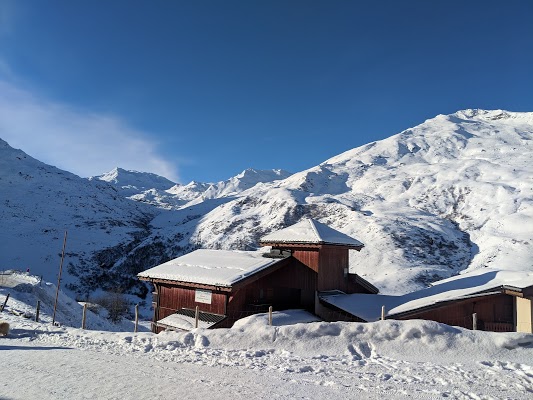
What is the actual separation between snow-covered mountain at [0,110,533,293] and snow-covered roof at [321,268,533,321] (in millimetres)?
18631

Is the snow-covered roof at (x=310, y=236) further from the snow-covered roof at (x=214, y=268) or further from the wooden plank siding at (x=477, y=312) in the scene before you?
the wooden plank siding at (x=477, y=312)

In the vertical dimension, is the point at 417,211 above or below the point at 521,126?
below

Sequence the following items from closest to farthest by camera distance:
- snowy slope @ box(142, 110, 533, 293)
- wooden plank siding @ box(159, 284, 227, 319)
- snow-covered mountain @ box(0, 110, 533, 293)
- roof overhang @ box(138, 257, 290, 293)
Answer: roof overhang @ box(138, 257, 290, 293) → wooden plank siding @ box(159, 284, 227, 319) → snowy slope @ box(142, 110, 533, 293) → snow-covered mountain @ box(0, 110, 533, 293)

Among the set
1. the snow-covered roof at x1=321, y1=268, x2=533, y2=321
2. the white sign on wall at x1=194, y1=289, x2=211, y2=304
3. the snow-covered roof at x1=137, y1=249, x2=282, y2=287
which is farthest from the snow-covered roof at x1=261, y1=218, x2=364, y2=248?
the white sign on wall at x1=194, y1=289, x2=211, y2=304

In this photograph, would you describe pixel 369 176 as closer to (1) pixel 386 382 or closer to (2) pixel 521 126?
(2) pixel 521 126

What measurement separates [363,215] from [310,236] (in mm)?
45789

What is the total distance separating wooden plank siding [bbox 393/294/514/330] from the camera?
63.5 ft

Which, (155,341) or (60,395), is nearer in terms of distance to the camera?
(60,395)

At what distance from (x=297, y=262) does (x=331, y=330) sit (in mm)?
11708

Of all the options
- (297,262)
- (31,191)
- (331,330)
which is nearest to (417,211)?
(297,262)

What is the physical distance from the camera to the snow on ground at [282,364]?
848 cm

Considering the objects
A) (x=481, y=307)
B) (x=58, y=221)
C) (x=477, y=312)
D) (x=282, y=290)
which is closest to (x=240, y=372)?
(x=282, y=290)

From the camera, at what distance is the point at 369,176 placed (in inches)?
4090

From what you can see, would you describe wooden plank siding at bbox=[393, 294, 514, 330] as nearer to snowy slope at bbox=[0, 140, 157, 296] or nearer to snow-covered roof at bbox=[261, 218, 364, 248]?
snow-covered roof at bbox=[261, 218, 364, 248]
